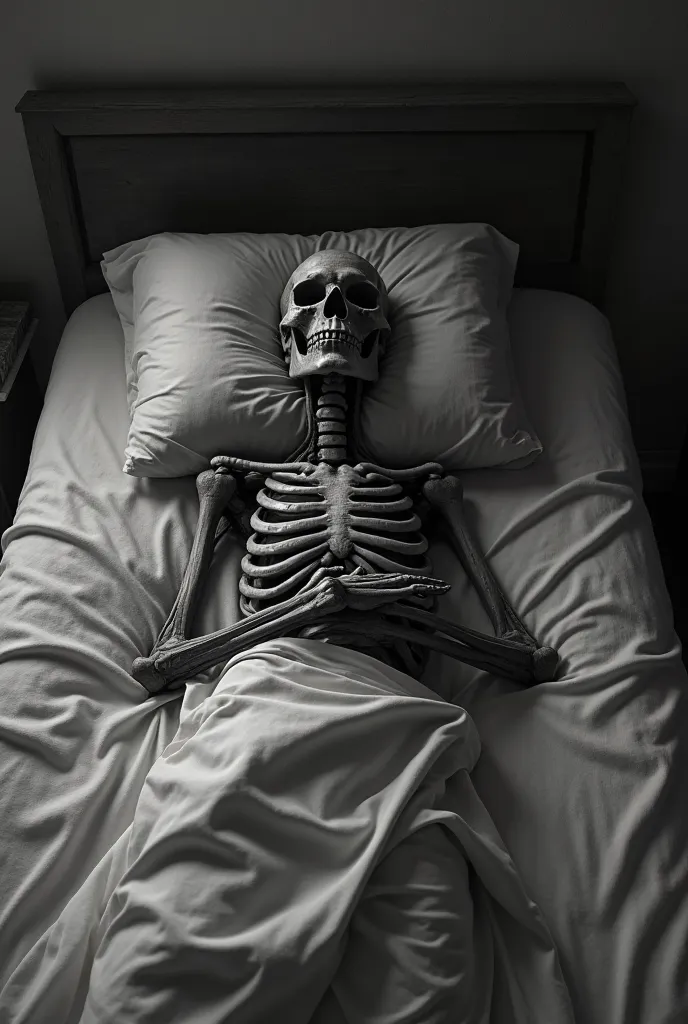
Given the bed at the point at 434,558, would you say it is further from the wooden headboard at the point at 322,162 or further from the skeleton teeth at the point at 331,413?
the skeleton teeth at the point at 331,413

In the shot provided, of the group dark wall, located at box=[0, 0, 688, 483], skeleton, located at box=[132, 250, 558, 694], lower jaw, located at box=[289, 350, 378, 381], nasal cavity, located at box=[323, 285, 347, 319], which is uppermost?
dark wall, located at box=[0, 0, 688, 483]

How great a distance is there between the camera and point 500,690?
64.0 inches

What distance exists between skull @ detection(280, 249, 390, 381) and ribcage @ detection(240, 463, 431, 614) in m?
0.21

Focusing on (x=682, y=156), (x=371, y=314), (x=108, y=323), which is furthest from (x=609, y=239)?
(x=108, y=323)

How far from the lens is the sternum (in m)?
1.90

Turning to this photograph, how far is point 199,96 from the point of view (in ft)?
7.22

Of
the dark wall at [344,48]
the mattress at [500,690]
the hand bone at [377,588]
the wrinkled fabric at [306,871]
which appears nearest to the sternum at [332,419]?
the mattress at [500,690]

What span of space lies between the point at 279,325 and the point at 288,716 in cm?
98

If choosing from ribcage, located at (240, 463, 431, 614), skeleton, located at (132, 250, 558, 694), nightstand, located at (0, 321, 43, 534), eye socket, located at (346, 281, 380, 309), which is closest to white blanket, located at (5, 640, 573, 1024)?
skeleton, located at (132, 250, 558, 694)

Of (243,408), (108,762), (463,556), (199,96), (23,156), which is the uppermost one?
(199,96)

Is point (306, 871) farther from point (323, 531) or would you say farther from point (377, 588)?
point (323, 531)

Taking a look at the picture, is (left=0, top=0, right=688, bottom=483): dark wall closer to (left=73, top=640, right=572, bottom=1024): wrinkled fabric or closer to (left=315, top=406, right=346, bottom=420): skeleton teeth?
(left=315, top=406, right=346, bottom=420): skeleton teeth

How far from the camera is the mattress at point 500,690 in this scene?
129 cm

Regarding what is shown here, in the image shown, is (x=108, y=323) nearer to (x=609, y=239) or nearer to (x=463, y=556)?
(x=463, y=556)
